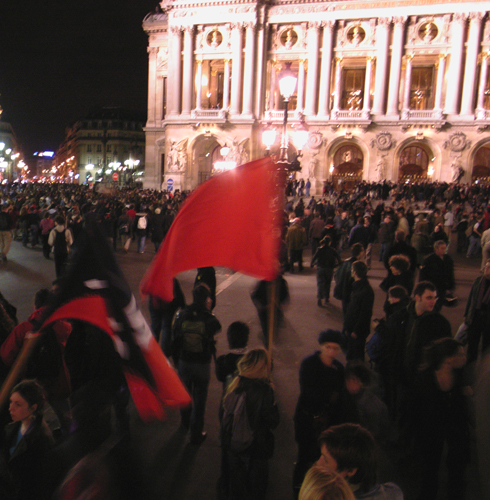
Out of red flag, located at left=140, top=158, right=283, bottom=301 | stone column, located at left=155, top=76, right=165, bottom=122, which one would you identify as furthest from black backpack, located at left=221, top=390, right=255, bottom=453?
stone column, located at left=155, top=76, right=165, bottom=122

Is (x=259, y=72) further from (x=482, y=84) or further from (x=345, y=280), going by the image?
(x=345, y=280)

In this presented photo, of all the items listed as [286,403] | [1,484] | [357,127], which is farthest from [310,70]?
[1,484]

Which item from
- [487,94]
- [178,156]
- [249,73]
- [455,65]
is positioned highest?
[455,65]

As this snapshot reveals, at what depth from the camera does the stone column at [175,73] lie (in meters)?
37.6

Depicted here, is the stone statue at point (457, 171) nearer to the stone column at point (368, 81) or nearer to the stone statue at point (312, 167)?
the stone column at point (368, 81)

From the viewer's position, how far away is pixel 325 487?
1.81 meters

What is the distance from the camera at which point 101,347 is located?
3467 millimetres

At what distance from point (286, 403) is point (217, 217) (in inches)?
94.3

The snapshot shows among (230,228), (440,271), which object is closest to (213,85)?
(440,271)

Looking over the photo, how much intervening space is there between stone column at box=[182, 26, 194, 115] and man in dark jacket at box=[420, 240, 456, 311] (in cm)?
3337

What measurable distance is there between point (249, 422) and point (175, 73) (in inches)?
1513

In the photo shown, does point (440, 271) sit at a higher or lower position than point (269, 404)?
higher

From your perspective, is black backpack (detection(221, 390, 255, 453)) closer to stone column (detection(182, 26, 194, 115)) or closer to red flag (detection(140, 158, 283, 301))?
red flag (detection(140, 158, 283, 301))

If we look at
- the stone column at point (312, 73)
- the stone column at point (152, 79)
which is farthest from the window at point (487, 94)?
the stone column at point (152, 79)
